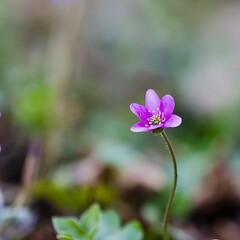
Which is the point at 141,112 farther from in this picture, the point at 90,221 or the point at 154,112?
the point at 90,221

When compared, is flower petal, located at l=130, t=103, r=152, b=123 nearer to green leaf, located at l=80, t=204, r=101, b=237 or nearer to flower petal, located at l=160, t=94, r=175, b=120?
flower petal, located at l=160, t=94, r=175, b=120

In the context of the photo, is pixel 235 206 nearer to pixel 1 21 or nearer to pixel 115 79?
pixel 115 79

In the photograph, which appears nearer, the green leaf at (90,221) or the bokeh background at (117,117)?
the green leaf at (90,221)

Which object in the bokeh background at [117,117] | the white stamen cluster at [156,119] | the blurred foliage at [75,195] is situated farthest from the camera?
the bokeh background at [117,117]

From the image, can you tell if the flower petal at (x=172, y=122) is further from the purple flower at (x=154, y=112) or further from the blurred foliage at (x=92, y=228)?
the blurred foliage at (x=92, y=228)

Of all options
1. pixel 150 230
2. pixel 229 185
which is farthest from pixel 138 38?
pixel 150 230

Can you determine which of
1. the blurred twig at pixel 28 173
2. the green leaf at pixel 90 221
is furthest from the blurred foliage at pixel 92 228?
the blurred twig at pixel 28 173

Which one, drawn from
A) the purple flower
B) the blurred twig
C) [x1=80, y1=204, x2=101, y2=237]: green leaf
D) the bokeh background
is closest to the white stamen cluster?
the purple flower
